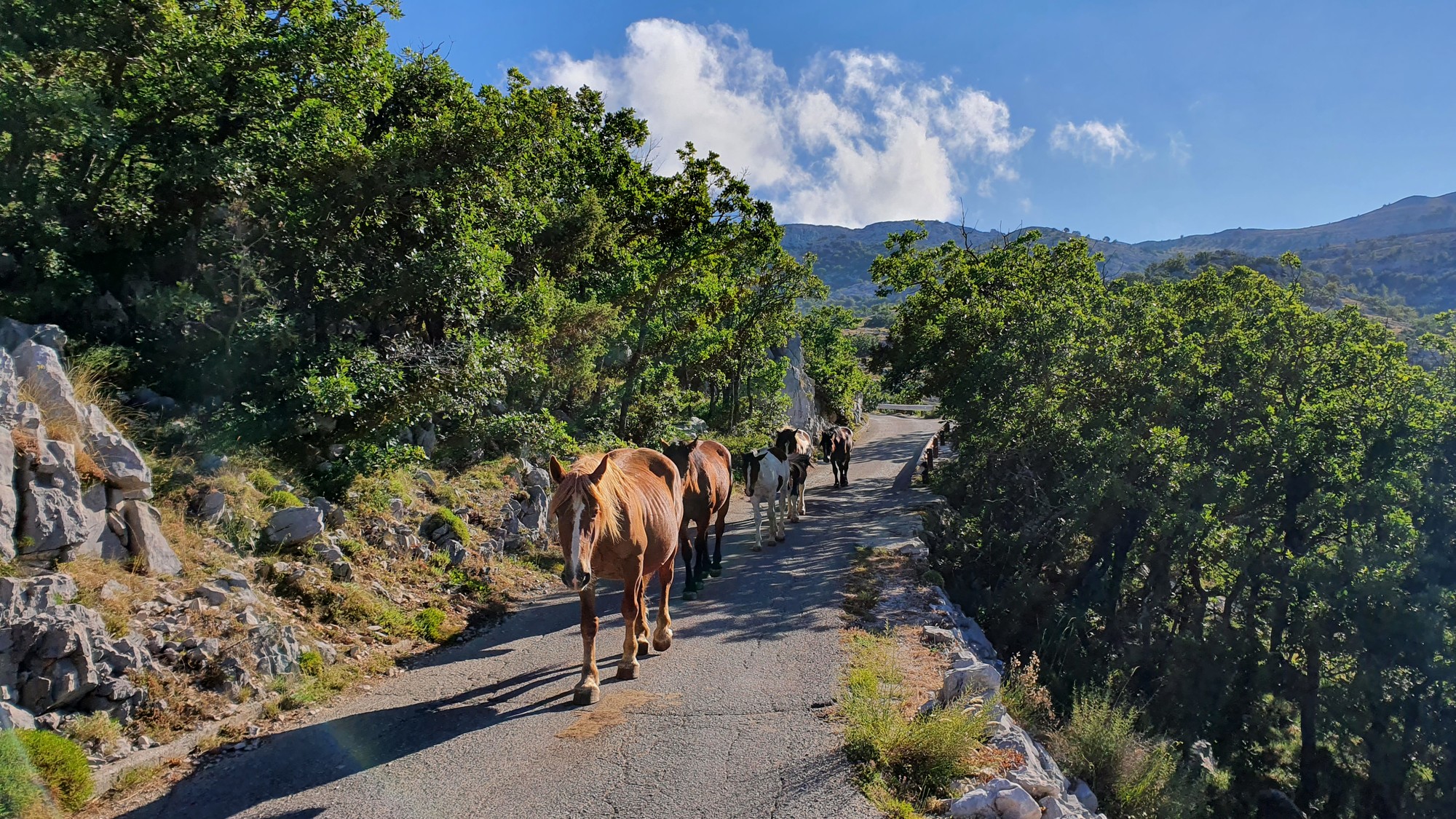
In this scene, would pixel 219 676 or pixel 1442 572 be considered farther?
pixel 1442 572

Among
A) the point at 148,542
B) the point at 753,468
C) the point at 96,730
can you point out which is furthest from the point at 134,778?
the point at 753,468

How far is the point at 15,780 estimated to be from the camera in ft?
13.9

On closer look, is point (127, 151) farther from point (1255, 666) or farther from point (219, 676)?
point (1255, 666)

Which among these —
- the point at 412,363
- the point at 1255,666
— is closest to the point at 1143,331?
the point at 1255,666

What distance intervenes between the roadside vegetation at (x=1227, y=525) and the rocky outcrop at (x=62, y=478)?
42.3 ft

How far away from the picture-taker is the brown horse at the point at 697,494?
10.4 m

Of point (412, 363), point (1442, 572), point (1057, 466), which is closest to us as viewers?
point (412, 363)

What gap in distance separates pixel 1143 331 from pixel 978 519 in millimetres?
5529

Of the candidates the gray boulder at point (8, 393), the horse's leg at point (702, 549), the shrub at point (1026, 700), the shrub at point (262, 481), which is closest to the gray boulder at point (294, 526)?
the shrub at point (262, 481)

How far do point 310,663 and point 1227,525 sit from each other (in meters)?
16.6

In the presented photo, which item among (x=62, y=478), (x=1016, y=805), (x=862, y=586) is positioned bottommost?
(x=862, y=586)

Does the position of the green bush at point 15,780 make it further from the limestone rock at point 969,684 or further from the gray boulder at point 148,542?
the limestone rock at point 969,684

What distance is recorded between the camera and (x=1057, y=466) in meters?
15.8

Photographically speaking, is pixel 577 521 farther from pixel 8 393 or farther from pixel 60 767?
pixel 8 393
